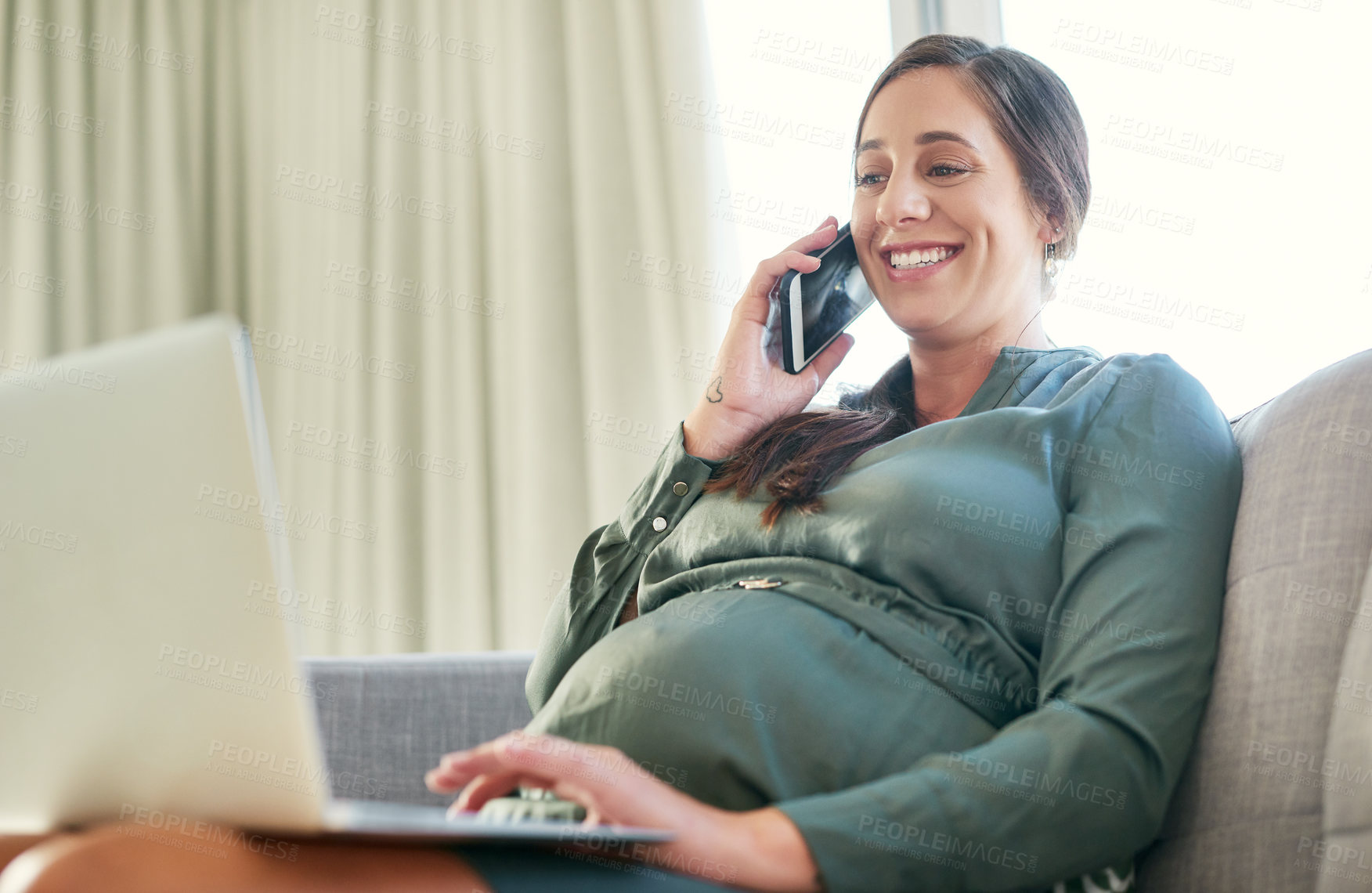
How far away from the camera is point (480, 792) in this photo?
30.1 inches

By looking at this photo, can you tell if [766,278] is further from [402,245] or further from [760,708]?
[402,245]

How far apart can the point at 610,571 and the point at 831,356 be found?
1.40 ft

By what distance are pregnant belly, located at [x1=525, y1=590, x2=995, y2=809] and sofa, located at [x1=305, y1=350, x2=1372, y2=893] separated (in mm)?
175

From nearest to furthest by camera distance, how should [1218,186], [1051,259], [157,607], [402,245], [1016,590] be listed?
[157,607], [1016,590], [1051,259], [1218,186], [402,245]

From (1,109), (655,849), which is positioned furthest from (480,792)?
(1,109)

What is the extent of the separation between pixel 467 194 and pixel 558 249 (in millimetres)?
289

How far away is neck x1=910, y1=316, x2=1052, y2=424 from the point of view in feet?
4.20

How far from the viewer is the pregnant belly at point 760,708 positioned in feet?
2.72

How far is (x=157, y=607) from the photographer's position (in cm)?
50

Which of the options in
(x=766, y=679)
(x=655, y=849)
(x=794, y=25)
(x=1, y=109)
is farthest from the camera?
(x=1, y=109)

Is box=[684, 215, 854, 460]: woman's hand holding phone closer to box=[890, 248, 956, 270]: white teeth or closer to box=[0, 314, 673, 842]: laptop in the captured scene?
box=[890, 248, 956, 270]: white teeth

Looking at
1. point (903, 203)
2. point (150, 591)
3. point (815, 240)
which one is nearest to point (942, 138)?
point (903, 203)

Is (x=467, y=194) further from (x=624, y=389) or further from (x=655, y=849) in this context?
(x=655, y=849)

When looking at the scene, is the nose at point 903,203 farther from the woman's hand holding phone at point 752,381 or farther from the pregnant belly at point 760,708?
the pregnant belly at point 760,708
